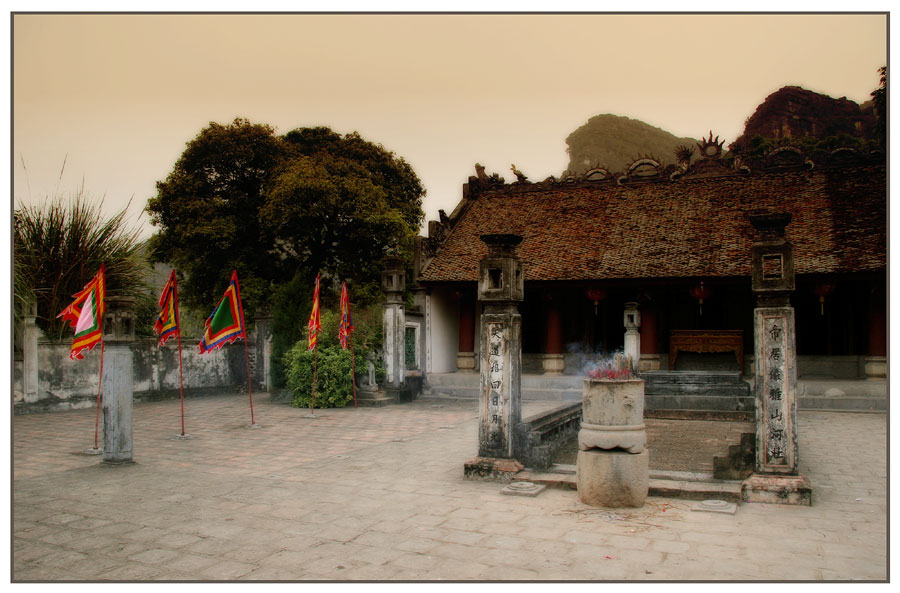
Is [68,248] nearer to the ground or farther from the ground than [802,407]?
farther from the ground

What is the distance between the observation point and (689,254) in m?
17.0

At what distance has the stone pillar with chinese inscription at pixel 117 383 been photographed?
27.7 ft

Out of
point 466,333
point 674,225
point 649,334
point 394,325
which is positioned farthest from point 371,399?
point 674,225

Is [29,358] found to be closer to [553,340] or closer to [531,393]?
[531,393]

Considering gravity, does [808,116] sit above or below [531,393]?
above

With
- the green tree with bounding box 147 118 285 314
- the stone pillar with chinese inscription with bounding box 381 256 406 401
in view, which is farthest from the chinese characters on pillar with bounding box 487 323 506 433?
the green tree with bounding box 147 118 285 314

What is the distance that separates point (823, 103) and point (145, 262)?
29.2 meters

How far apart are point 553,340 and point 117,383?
11.9 meters

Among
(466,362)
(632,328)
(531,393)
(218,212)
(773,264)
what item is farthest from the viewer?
(218,212)

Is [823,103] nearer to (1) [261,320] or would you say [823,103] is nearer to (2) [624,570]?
(1) [261,320]

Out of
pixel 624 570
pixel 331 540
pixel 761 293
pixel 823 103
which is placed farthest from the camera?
pixel 823 103

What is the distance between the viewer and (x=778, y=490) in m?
6.37

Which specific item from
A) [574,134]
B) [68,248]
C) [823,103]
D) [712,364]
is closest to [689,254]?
[712,364]

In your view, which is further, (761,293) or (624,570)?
(761,293)
